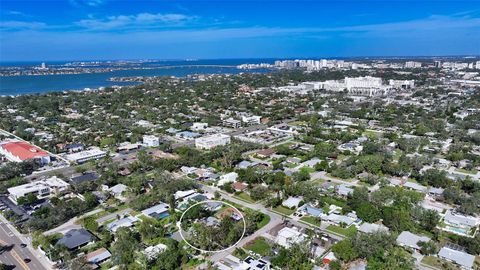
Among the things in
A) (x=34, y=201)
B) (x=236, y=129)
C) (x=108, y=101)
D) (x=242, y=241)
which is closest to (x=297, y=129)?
(x=236, y=129)

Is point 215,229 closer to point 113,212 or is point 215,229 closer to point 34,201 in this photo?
point 113,212

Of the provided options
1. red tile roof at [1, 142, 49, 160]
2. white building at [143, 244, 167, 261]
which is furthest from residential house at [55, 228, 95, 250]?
red tile roof at [1, 142, 49, 160]

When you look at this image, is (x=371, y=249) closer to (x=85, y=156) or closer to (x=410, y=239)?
(x=410, y=239)

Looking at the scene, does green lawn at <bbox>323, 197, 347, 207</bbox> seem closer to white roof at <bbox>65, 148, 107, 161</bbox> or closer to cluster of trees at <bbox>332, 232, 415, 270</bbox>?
cluster of trees at <bbox>332, 232, 415, 270</bbox>

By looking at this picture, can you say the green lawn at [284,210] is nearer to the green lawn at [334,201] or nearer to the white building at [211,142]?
the green lawn at [334,201]

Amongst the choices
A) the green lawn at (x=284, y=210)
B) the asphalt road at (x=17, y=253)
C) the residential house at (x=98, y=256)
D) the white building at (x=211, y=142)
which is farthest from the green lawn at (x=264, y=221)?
the white building at (x=211, y=142)

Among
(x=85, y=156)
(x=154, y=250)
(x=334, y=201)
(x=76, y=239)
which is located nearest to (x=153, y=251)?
(x=154, y=250)
